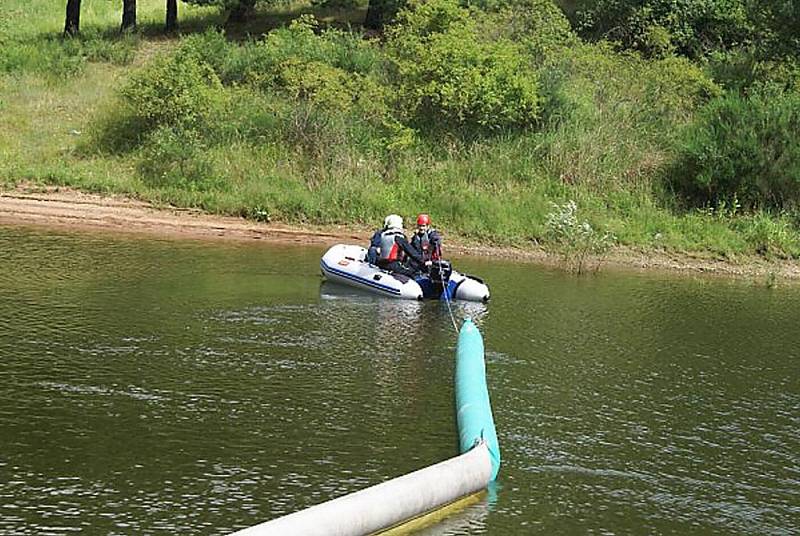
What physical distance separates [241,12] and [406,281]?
2319 centimetres

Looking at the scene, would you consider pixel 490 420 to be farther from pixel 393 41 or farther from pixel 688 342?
pixel 393 41

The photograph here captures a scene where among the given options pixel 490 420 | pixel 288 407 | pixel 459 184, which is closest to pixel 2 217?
pixel 459 184

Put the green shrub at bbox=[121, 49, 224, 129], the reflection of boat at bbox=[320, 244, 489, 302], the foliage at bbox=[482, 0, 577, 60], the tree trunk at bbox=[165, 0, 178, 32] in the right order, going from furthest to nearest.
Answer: the tree trunk at bbox=[165, 0, 178, 32] < the foliage at bbox=[482, 0, 577, 60] < the green shrub at bbox=[121, 49, 224, 129] < the reflection of boat at bbox=[320, 244, 489, 302]

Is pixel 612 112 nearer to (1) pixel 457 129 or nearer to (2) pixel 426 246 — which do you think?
(1) pixel 457 129

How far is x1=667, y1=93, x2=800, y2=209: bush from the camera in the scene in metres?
26.5

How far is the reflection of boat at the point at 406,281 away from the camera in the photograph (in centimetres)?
1870

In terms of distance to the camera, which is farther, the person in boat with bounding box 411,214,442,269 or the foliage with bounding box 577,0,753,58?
the foliage with bounding box 577,0,753,58

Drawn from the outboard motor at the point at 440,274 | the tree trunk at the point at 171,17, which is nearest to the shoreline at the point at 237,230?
the outboard motor at the point at 440,274

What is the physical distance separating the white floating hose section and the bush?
705 inches

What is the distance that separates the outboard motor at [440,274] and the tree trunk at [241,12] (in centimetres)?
2192

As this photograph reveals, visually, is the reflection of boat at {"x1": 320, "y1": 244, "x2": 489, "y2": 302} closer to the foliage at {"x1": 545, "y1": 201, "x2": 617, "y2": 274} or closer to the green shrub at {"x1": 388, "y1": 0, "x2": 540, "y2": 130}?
the foliage at {"x1": 545, "y1": 201, "x2": 617, "y2": 274}

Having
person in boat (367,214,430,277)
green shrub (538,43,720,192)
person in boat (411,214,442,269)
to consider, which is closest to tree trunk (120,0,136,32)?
green shrub (538,43,720,192)

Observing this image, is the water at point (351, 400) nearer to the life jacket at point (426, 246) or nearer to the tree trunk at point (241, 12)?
the life jacket at point (426, 246)

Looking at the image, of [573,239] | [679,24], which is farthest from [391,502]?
[679,24]
